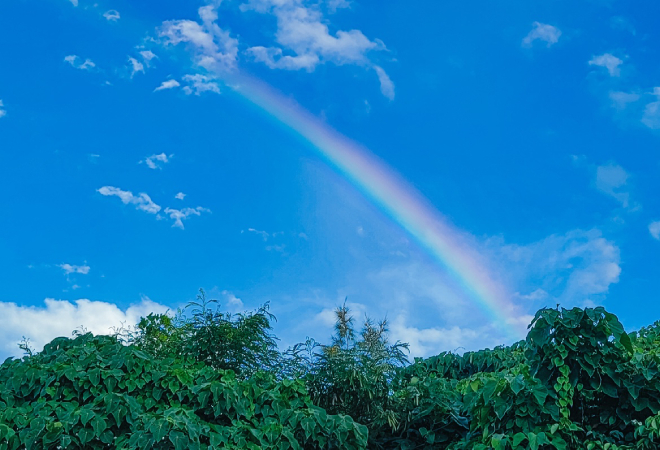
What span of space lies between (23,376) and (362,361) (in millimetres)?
3901

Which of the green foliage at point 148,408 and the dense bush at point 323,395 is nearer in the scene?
the dense bush at point 323,395

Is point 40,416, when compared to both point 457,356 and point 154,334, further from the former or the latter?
point 154,334

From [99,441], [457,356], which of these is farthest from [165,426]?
[457,356]

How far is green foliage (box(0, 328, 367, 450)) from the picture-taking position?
21.2 ft

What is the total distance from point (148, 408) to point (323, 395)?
2302 millimetres

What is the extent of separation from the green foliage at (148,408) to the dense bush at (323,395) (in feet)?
0.05

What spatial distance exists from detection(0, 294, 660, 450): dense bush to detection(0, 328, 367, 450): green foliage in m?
0.02

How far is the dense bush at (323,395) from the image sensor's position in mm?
5793

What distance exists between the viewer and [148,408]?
710cm

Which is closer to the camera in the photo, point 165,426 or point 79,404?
point 165,426

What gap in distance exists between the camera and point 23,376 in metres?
7.22

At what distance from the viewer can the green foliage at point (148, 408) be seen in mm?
6457

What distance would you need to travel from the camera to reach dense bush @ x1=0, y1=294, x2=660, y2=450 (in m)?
5.79

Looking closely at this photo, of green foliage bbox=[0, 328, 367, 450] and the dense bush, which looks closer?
the dense bush
